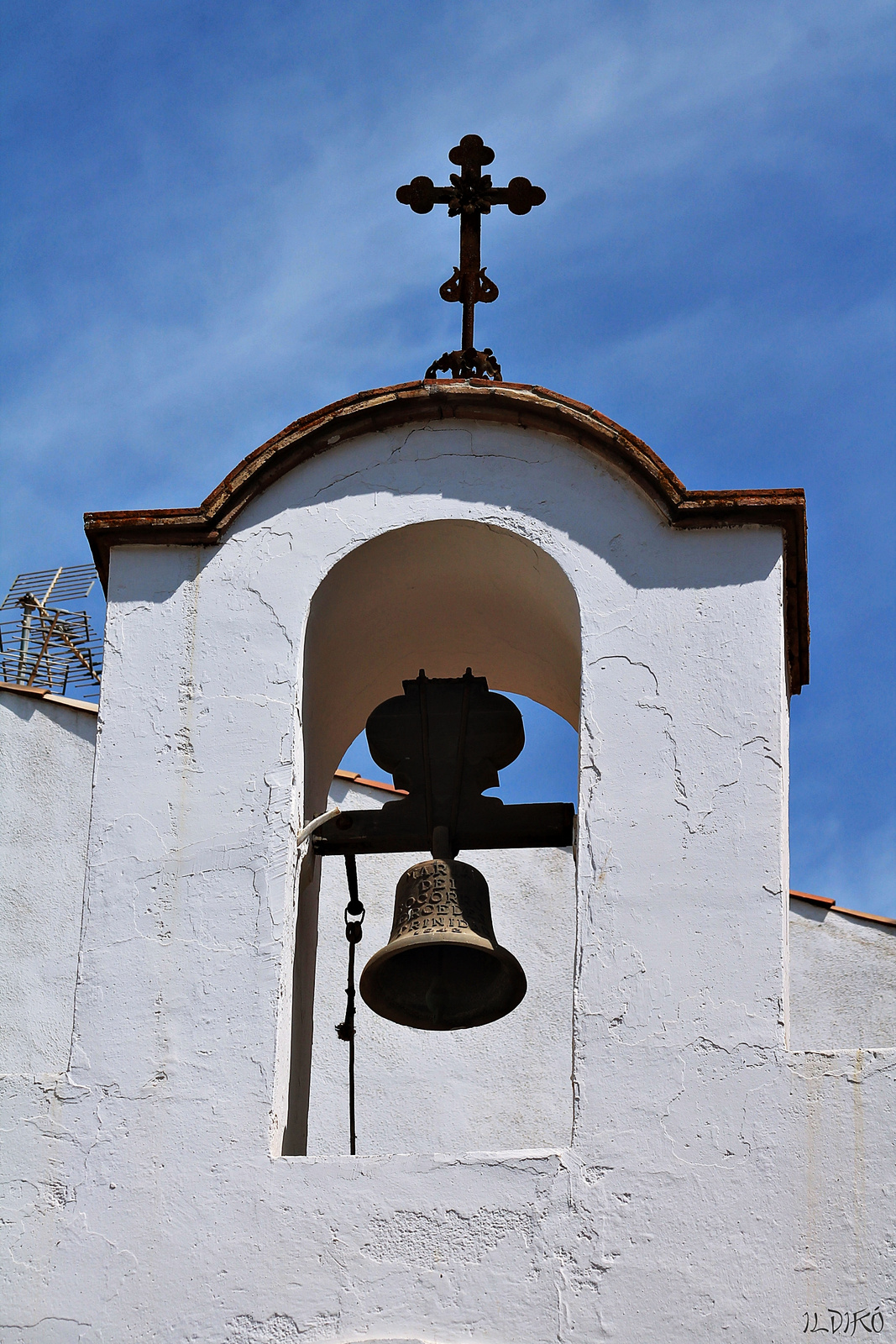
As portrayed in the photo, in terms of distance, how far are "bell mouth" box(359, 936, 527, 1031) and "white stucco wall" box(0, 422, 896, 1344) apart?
1.59 ft

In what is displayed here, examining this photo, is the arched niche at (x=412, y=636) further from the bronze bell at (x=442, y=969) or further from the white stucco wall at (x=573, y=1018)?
the bronze bell at (x=442, y=969)

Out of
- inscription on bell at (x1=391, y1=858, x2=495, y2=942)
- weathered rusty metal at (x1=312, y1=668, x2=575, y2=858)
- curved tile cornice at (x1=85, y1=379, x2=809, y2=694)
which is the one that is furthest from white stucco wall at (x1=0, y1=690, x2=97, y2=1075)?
curved tile cornice at (x1=85, y1=379, x2=809, y2=694)

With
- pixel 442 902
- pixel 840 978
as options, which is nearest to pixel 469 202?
pixel 442 902

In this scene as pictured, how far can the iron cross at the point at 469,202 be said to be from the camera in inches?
244

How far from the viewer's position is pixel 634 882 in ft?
16.2

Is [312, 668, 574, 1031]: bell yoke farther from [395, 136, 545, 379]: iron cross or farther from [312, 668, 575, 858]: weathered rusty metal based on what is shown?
[395, 136, 545, 379]: iron cross

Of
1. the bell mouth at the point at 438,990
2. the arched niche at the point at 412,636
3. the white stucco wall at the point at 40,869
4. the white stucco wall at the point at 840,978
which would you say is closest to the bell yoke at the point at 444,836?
the bell mouth at the point at 438,990

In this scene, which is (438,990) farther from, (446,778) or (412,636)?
(412,636)

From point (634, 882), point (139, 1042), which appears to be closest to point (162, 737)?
point (139, 1042)

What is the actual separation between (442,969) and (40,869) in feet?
12.7

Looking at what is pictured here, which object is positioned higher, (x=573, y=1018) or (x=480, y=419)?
(x=480, y=419)

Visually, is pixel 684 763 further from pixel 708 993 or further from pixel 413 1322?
pixel 413 1322

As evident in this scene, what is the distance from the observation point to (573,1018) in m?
4.71

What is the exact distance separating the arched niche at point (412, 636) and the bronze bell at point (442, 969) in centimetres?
26
